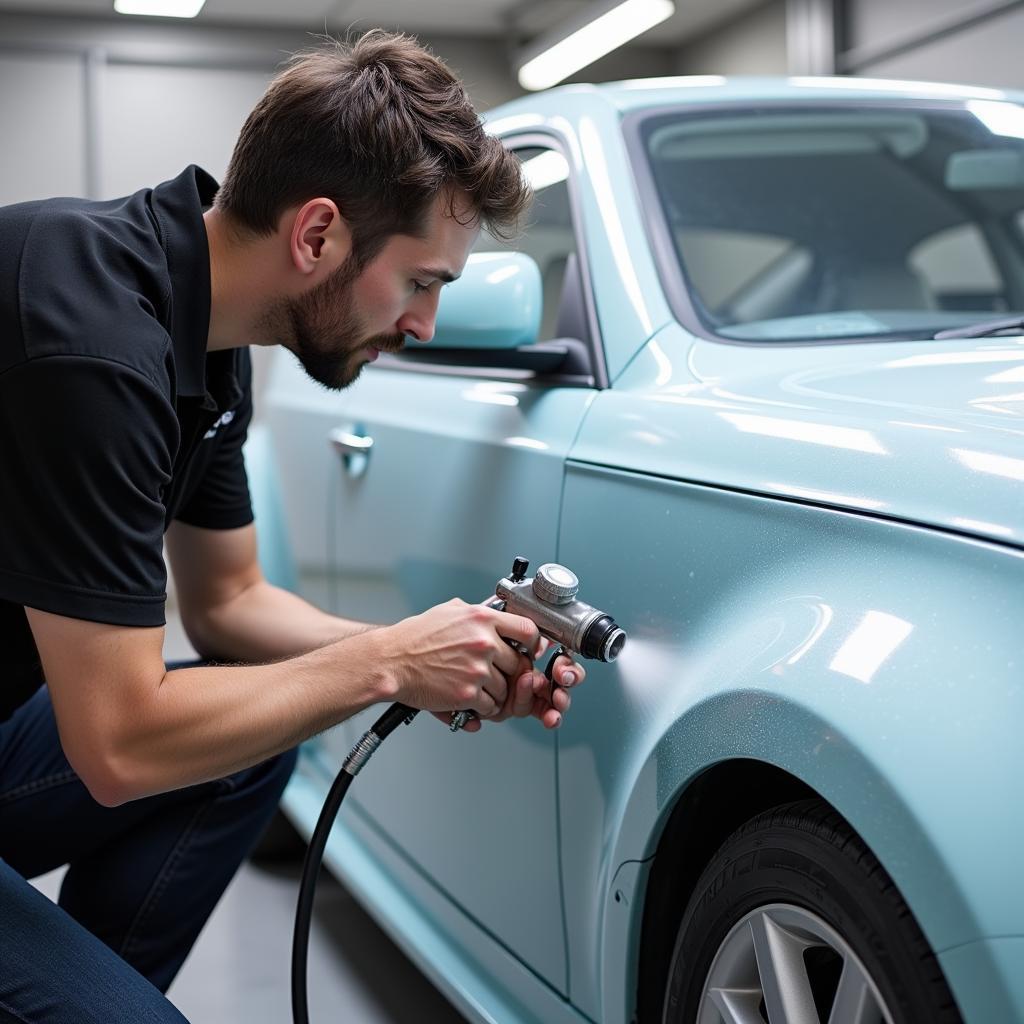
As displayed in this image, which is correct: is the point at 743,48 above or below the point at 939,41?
above

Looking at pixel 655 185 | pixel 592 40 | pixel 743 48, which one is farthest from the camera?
pixel 743 48

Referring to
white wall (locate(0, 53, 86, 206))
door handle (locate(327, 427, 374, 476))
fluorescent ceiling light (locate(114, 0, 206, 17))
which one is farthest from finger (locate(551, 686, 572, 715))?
white wall (locate(0, 53, 86, 206))

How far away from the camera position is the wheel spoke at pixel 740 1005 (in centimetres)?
124

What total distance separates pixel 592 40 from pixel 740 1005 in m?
7.42

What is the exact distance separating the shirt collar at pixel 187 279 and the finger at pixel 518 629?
0.45 metres

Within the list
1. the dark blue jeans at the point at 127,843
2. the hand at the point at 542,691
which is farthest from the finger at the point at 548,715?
the dark blue jeans at the point at 127,843

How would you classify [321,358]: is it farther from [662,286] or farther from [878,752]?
[878,752]

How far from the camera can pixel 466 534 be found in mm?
1811

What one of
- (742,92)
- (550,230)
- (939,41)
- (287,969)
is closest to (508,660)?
(550,230)

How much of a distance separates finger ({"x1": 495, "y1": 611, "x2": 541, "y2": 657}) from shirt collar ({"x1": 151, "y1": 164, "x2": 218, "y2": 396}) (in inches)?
17.6

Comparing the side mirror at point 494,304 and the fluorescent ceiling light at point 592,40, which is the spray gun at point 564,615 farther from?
the fluorescent ceiling light at point 592,40

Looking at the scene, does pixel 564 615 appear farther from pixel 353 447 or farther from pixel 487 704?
A: pixel 353 447

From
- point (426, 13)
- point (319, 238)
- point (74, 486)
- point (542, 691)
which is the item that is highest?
point (426, 13)

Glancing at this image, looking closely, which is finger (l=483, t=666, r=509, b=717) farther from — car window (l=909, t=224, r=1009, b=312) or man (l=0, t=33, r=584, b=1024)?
car window (l=909, t=224, r=1009, b=312)
